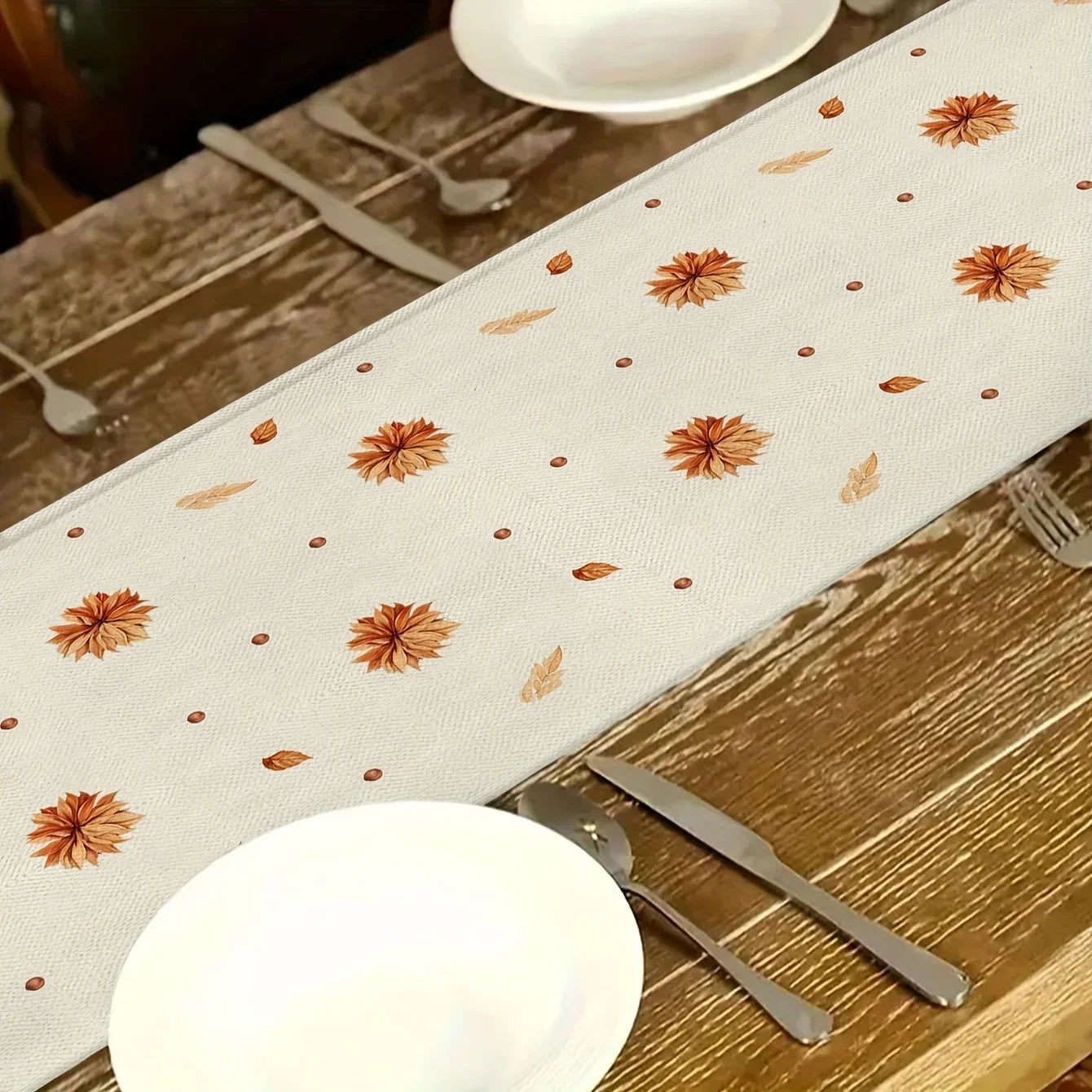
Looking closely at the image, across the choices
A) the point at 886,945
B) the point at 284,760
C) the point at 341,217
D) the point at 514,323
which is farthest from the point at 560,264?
the point at 886,945

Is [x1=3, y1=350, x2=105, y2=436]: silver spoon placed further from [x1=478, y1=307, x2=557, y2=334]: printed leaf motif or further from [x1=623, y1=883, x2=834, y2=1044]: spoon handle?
[x1=623, y1=883, x2=834, y2=1044]: spoon handle

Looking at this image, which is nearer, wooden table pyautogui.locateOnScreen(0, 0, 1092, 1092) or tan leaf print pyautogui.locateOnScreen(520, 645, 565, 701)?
wooden table pyautogui.locateOnScreen(0, 0, 1092, 1092)

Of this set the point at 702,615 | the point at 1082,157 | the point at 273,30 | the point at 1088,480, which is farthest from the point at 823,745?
the point at 273,30

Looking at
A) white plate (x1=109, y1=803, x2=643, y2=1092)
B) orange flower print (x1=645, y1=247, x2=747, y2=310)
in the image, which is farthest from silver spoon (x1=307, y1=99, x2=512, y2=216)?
white plate (x1=109, y1=803, x2=643, y2=1092)

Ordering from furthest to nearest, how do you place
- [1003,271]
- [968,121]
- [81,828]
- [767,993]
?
[968,121]
[1003,271]
[81,828]
[767,993]

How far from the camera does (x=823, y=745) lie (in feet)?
2.06

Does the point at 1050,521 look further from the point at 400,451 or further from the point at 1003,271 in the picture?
the point at 400,451

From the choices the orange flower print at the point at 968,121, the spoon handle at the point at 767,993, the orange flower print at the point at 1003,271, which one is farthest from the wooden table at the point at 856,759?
the orange flower print at the point at 968,121

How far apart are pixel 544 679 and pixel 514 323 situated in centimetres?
27

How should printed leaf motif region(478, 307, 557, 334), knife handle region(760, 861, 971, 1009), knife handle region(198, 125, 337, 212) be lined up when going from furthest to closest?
knife handle region(198, 125, 337, 212) → printed leaf motif region(478, 307, 557, 334) → knife handle region(760, 861, 971, 1009)

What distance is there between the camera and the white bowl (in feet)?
3.09

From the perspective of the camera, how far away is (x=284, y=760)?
68cm

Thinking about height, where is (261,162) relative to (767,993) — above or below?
above

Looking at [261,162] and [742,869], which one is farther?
[261,162]
